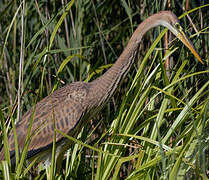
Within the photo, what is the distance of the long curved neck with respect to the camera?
2183mm

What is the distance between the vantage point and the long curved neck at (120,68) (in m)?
2.18

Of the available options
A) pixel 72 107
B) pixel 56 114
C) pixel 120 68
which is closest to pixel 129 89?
pixel 120 68

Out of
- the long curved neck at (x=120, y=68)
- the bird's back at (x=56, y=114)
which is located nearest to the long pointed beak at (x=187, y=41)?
the long curved neck at (x=120, y=68)

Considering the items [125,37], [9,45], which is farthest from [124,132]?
[9,45]

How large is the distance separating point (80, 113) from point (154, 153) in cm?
60

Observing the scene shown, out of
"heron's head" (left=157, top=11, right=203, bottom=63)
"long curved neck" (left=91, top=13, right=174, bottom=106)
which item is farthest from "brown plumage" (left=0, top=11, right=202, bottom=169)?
"heron's head" (left=157, top=11, right=203, bottom=63)

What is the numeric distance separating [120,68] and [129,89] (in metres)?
0.16

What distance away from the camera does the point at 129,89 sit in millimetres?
2184

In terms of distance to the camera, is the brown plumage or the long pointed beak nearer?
the long pointed beak

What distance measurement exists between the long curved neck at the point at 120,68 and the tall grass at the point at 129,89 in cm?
9

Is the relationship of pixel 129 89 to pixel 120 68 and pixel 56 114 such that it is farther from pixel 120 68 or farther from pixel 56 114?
pixel 56 114

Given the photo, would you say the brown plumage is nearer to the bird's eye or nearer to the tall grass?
the tall grass

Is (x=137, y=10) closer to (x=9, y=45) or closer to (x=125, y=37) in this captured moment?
(x=125, y=37)

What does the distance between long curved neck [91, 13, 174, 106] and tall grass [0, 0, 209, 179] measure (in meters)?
0.09
